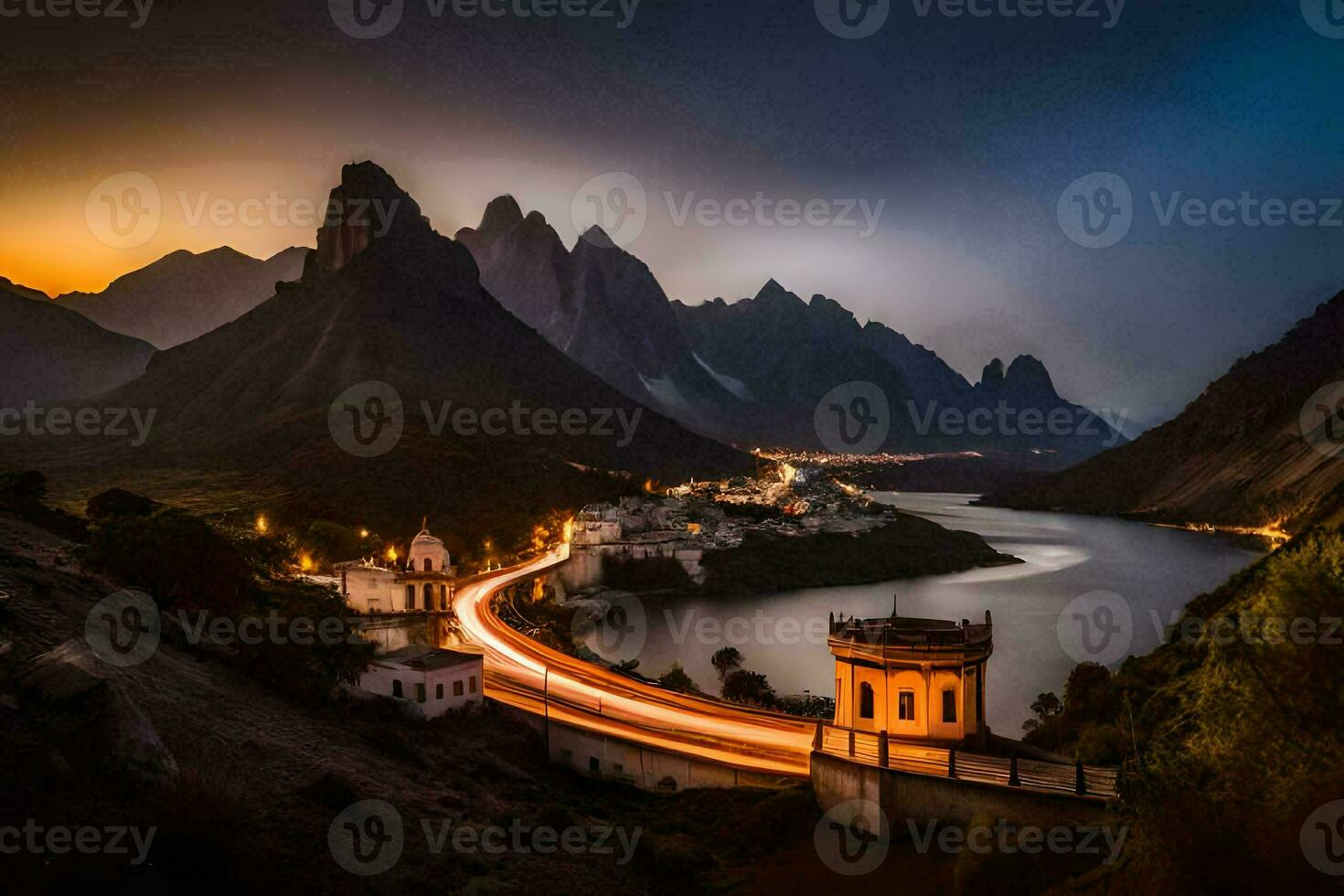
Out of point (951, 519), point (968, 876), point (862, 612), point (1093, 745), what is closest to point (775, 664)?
point (862, 612)

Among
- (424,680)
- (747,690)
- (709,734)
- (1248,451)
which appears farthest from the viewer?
(1248,451)

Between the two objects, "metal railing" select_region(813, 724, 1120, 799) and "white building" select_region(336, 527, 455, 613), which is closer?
"metal railing" select_region(813, 724, 1120, 799)

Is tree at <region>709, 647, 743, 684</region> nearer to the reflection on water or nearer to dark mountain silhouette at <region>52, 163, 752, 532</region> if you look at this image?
the reflection on water

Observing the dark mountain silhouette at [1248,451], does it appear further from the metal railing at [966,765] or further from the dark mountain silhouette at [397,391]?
the metal railing at [966,765]

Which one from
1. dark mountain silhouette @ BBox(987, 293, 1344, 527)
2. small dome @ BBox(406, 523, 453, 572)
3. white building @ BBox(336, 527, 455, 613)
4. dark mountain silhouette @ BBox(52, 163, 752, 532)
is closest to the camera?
white building @ BBox(336, 527, 455, 613)

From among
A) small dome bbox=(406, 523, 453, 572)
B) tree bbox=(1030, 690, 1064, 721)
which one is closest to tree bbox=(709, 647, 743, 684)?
small dome bbox=(406, 523, 453, 572)

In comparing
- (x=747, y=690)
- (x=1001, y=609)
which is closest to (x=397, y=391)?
(x=1001, y=609)

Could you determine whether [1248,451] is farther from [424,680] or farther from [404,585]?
[424,680]
